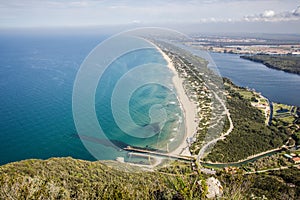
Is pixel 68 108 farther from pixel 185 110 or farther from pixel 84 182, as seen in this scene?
pixel 84 182

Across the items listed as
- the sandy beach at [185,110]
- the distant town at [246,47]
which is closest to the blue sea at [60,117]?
the sandy beach at [185,110]

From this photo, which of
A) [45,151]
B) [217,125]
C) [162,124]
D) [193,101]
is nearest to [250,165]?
[217,125]

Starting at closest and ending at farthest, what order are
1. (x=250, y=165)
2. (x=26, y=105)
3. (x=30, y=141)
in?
(x=250, y=165), (x=30, y=141), (x=26, y=105)

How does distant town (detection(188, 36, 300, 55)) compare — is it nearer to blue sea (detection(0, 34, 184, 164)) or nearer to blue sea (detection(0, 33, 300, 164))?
blue sea (detection(0, 33, 300, 164))

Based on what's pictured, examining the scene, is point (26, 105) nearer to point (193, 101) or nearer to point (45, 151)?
point (45, 151)

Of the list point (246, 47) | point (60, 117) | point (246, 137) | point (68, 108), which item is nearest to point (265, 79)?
point (246, 137)

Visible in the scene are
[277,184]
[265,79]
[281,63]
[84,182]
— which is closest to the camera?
[84,182]

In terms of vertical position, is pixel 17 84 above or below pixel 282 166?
above
